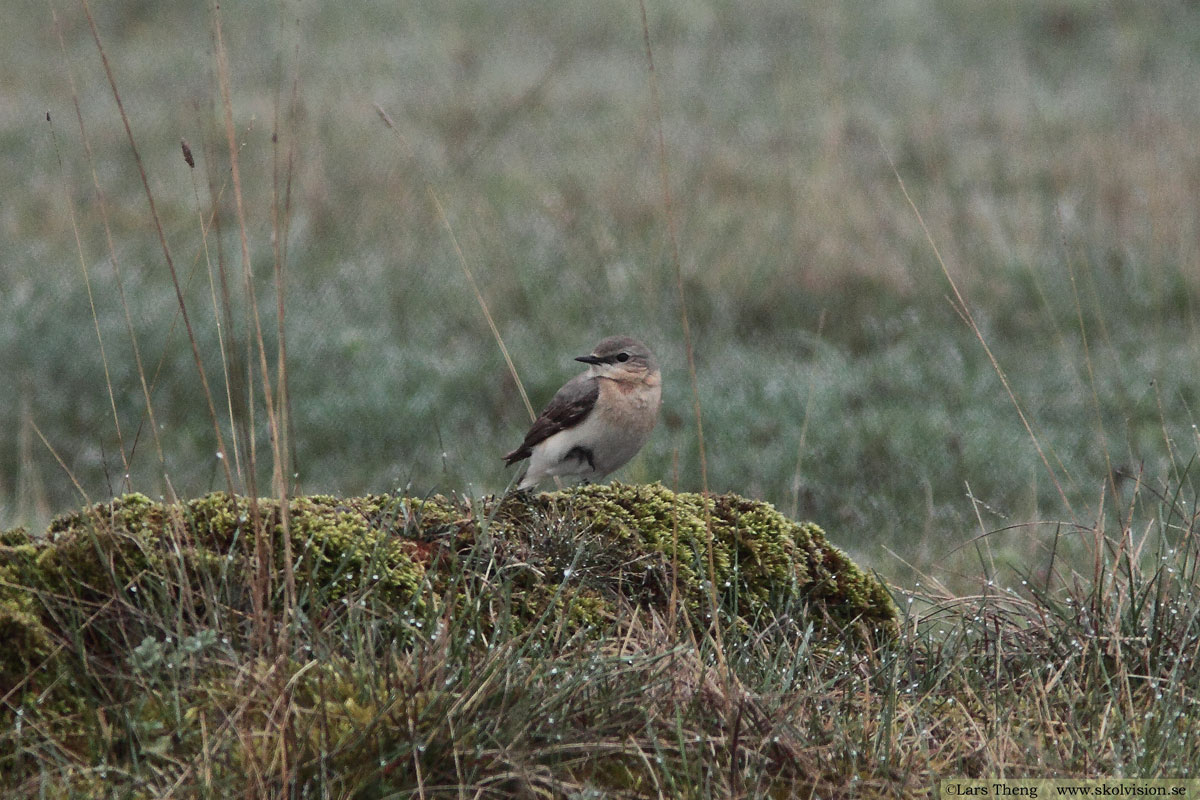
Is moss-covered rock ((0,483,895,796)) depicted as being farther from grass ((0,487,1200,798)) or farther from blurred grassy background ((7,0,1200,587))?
blurred grassy background ((7,0,1200,587))

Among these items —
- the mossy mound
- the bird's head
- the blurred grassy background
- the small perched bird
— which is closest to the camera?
the mossy mound

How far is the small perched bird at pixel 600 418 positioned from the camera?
544 centimetres

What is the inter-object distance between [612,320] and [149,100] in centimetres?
791

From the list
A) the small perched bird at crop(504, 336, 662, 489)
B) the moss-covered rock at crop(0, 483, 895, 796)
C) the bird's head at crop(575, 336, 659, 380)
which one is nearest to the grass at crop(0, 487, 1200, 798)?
the moss-covered rock at crop(0, 483, 895, 796)

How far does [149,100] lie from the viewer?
1525 centimetres

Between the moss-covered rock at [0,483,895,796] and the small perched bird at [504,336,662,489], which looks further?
the small perched bird at [504,336,662,489]

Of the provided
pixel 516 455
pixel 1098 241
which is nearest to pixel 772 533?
pixel 516 455

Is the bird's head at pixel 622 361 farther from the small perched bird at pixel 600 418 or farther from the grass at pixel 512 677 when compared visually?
the grass at pixel 512 677

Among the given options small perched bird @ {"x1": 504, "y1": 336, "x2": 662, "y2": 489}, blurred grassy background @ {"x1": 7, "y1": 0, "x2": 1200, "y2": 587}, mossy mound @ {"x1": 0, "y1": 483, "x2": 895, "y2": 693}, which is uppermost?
mossy mound @ {"x1": 0, "y1": 483, "x2": 895, "y2": 693}

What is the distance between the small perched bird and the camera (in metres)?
5.44

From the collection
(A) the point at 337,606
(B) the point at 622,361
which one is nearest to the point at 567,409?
(B) the point at 622,361

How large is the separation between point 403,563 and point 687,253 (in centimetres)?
748

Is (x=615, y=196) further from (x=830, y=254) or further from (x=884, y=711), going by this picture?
(x=884, y=711)

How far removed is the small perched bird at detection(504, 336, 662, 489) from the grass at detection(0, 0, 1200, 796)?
0.64 m
